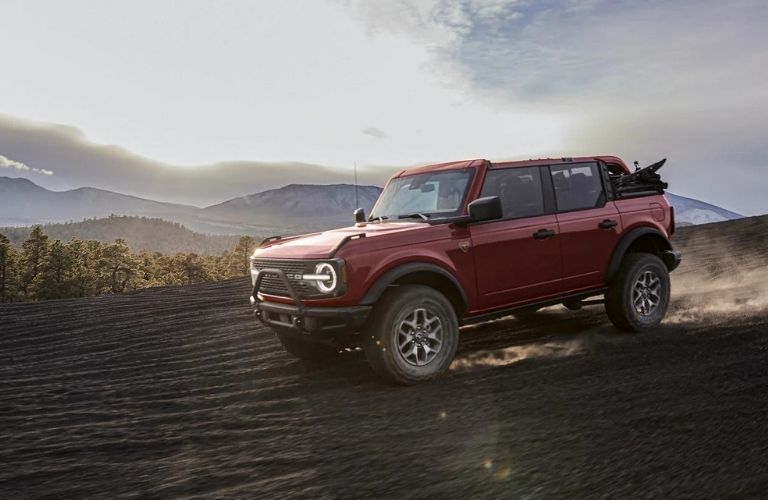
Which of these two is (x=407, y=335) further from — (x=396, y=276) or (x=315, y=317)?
(x=315, y=317)

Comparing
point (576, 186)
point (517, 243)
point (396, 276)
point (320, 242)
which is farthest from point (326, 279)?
point (576, 186)

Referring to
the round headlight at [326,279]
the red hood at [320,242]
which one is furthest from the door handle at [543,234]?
the round headlight at [326,279]

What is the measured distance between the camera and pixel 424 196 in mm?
6168

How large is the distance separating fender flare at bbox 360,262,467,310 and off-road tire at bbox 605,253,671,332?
2.42 metres

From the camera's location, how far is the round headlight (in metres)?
4.85

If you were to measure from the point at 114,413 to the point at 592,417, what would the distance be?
3946mm

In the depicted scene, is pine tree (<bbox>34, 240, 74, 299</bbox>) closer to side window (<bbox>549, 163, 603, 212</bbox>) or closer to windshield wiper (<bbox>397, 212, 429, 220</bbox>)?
windshield wiper (<bbox>397, 212, 429, 220</bbox>)

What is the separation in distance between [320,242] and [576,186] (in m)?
3.25

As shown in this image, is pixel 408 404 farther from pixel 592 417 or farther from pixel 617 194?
pixel 617 194

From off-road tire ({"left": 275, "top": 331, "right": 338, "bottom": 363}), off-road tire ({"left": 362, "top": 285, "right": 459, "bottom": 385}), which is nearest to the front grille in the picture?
off-road tire ({"left": 362, "top": 285, "right": 459, "bottom": 385})

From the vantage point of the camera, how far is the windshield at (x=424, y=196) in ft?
19.1

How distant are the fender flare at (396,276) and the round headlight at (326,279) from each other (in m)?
0.31

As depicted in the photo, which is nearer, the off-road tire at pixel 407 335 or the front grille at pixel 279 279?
the off-road tire at pixel 407 335

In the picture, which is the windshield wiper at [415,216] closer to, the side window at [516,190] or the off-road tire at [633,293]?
the side window at [516,190]
